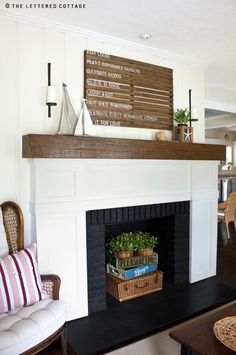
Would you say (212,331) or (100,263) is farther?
(100,263)

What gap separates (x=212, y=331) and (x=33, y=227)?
1511mm

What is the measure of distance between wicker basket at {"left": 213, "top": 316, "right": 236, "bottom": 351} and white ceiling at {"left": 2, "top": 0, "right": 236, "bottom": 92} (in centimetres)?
212

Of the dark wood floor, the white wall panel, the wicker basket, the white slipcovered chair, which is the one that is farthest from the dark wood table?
the white wall panel

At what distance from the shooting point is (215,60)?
10.8 feet

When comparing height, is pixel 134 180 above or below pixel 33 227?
above

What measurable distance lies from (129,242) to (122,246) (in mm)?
91

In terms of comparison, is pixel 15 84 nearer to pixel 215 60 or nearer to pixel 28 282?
pixel 28 282

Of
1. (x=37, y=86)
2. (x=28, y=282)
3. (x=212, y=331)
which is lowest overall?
(x=212, y=331)

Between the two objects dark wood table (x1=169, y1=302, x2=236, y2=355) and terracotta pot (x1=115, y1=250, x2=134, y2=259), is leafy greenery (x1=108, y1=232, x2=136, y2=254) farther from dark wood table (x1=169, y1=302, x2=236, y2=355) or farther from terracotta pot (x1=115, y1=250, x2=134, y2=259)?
dark wood table (x1=169, y1=302, x2=236, y2=355)

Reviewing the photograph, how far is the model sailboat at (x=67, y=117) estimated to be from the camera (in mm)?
2396

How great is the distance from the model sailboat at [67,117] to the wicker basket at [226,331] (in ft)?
5.73

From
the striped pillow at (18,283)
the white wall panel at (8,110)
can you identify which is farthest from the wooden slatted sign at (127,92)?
the striped pillow at (18,283)

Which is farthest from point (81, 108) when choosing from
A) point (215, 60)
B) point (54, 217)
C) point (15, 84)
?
point (215, 60)

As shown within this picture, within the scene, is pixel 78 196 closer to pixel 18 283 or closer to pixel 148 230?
pixel 18 283
